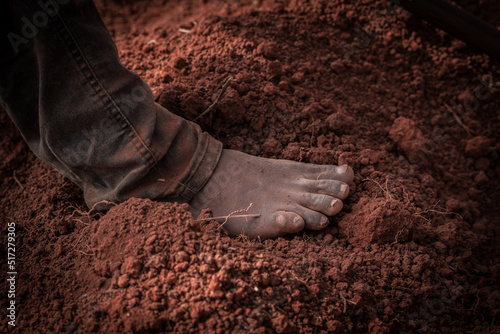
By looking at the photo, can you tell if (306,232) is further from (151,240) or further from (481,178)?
(481,178)

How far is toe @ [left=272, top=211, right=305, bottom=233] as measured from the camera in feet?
4.25

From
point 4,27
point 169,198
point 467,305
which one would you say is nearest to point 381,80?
point 467,305

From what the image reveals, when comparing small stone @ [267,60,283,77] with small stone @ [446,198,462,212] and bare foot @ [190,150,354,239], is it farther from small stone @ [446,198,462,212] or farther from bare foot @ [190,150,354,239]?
small stone @ [446,198,462,212]

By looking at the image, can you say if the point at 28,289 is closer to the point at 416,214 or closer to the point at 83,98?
the point at 83,98

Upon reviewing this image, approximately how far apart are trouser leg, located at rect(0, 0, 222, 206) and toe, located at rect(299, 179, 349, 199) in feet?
1.26

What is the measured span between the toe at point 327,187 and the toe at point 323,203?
0.03 metres

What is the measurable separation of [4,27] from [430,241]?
1.53 m

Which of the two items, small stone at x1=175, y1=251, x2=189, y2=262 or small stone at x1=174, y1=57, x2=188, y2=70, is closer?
small stone at x1=175, y1=251, x2=189, y2=262

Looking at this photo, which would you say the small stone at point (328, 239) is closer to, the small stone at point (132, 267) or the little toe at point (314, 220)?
the little toe at point (314, 220)

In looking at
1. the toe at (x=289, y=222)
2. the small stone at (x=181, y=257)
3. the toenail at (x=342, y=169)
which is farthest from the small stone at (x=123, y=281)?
the toenail at (x=342, y=169)

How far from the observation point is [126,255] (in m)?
1.09

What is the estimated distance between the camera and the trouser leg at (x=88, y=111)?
3.35ft

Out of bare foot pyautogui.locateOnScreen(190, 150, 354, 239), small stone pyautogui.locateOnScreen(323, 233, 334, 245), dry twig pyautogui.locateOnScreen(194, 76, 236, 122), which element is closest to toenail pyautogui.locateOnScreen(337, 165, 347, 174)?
bare foot pyautogui.locateOnScreen(190, 150, 354, 239)

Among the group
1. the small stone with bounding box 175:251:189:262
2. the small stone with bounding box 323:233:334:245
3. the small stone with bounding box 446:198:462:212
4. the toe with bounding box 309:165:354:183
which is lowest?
the small stone with bounding box 323:233:334:245
